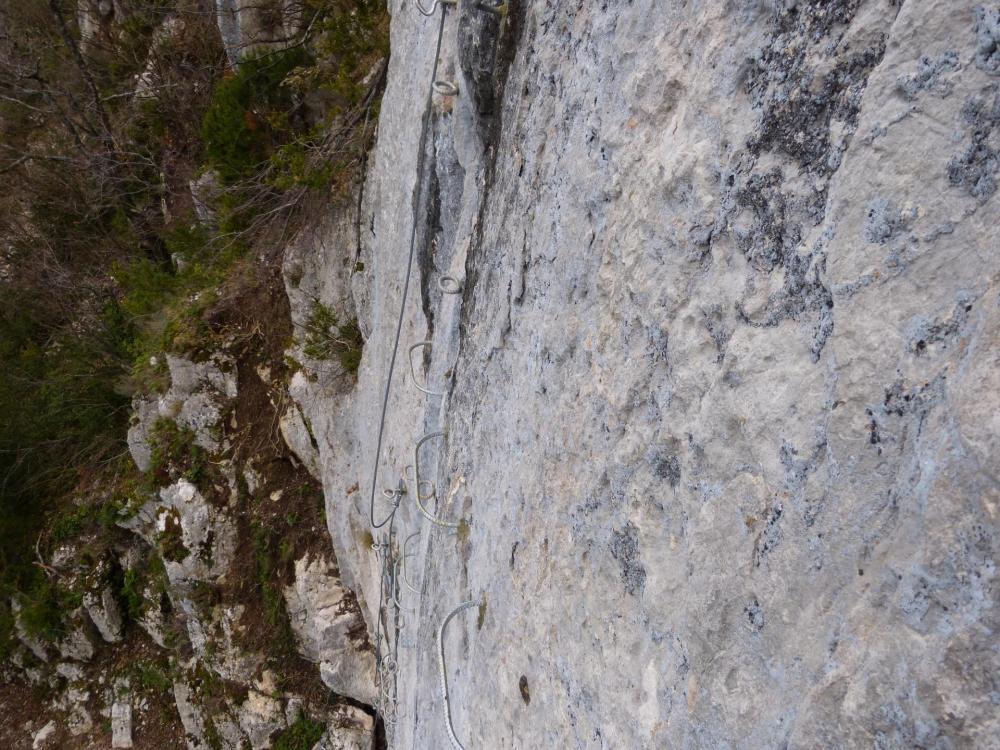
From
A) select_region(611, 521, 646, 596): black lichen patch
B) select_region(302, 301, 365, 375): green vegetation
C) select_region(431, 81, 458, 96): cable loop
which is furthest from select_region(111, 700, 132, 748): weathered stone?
select_region(611, 521, 646, 596): black lichen patch

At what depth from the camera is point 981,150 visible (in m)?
0.76

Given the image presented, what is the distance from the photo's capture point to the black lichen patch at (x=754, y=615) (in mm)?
999

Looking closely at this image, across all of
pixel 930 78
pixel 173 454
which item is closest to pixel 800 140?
pixel 930 78

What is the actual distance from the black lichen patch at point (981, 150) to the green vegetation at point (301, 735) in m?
6.24

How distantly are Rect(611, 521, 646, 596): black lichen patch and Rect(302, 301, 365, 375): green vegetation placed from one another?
363cm

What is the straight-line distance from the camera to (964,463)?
73 centimetres

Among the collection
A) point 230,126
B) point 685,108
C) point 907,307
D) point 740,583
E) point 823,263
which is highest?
point 230,126

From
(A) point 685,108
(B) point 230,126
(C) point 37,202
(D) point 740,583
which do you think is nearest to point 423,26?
(A) point 685,108

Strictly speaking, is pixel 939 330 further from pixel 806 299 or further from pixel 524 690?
pixel 524 690

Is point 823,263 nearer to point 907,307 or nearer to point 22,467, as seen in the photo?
point 907,307

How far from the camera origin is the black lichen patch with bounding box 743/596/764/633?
999 mm

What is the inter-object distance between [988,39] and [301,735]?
6468 millimetres

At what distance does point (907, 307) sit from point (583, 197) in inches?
36.8

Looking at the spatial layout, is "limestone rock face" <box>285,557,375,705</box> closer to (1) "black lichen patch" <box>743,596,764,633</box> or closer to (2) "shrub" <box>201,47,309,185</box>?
(2) "shrub" <box>201,47,309,185</box>
